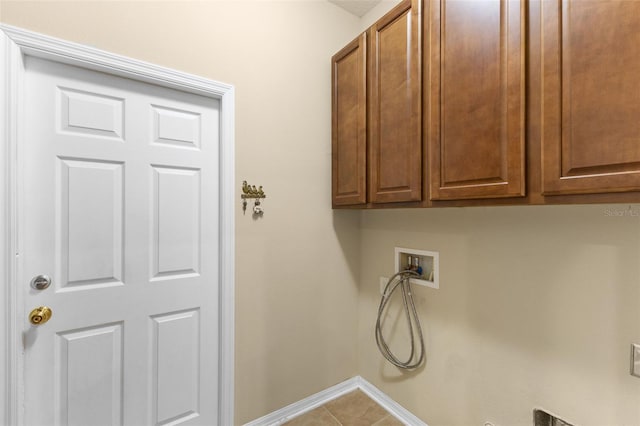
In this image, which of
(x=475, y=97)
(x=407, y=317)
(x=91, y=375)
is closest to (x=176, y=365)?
(x=91, y=375)

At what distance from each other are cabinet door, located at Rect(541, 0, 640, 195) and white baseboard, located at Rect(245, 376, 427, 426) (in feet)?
5.20

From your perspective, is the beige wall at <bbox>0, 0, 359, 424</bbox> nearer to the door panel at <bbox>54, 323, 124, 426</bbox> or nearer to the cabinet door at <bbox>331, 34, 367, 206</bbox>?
the cabinet door at <bbox>331, 34, 367, 206</bbox>

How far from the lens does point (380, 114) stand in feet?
5.04

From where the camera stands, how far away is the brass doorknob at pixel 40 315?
1.17 meters

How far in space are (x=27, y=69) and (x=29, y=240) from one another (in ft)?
2.30

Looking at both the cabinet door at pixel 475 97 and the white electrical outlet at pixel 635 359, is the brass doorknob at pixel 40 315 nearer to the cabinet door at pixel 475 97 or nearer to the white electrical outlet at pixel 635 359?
the cabinet door at pixel 475 97

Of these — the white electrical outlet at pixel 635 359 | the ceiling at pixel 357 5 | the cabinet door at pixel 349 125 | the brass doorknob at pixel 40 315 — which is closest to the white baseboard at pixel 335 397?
Answer: the white electrical outlet at pixel 635 359

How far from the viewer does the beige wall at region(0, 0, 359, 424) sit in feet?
4.86

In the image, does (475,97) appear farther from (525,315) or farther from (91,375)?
(91,375)

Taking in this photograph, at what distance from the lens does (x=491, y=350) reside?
1403mm

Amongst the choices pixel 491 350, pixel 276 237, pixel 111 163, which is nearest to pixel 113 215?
pixel 111 163

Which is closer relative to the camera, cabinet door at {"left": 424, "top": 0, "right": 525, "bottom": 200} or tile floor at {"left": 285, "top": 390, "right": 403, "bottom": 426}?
cabinet door at {"left": 424, "top": 0, "right": 525, "bottom": 200}

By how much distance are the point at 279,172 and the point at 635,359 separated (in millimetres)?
1731

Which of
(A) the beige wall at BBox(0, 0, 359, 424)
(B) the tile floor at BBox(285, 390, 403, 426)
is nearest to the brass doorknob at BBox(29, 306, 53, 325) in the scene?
(A) the beige wall at BBox(0, 0, 359, 424)
